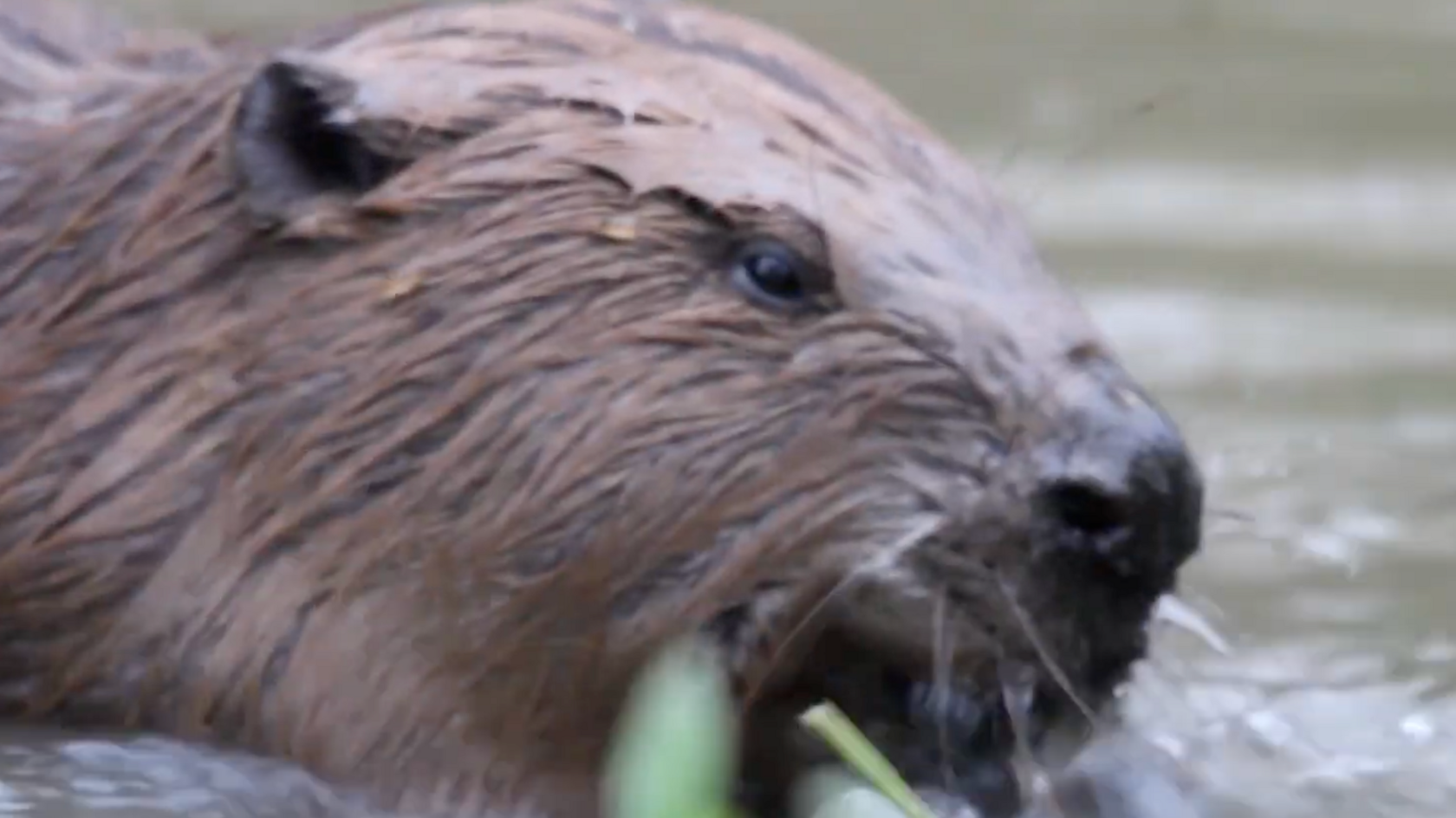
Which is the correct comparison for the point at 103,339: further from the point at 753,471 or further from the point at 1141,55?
the point at 1141,55

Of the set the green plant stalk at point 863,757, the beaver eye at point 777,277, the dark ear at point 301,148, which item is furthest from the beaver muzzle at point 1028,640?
the green plant stalk at point 863,757

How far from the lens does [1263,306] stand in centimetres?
591

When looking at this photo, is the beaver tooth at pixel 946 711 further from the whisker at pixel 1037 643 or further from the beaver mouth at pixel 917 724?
the whisker at pixel 1037 643

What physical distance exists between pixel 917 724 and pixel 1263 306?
2653mm

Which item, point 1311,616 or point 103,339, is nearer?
point 103,339

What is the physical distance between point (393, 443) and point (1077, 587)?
679 millimetres

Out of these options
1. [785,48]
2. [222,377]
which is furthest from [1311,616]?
[222,377]

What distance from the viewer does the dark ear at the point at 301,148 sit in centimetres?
357

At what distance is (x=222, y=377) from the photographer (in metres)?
3.60

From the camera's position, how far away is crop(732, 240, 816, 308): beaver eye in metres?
3.45

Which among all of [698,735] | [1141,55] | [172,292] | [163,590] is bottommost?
[1141,55]

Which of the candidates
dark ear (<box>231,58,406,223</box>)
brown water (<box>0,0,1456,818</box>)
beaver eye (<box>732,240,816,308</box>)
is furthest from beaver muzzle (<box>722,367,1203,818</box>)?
dark ear (<box>231,58,406,223</box>)

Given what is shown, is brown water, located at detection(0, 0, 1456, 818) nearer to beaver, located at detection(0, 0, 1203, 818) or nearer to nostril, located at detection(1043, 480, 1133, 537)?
beaver, located at detection(0, 0, 1203, 818)

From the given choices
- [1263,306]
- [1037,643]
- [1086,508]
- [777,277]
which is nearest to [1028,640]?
[1037,643]
